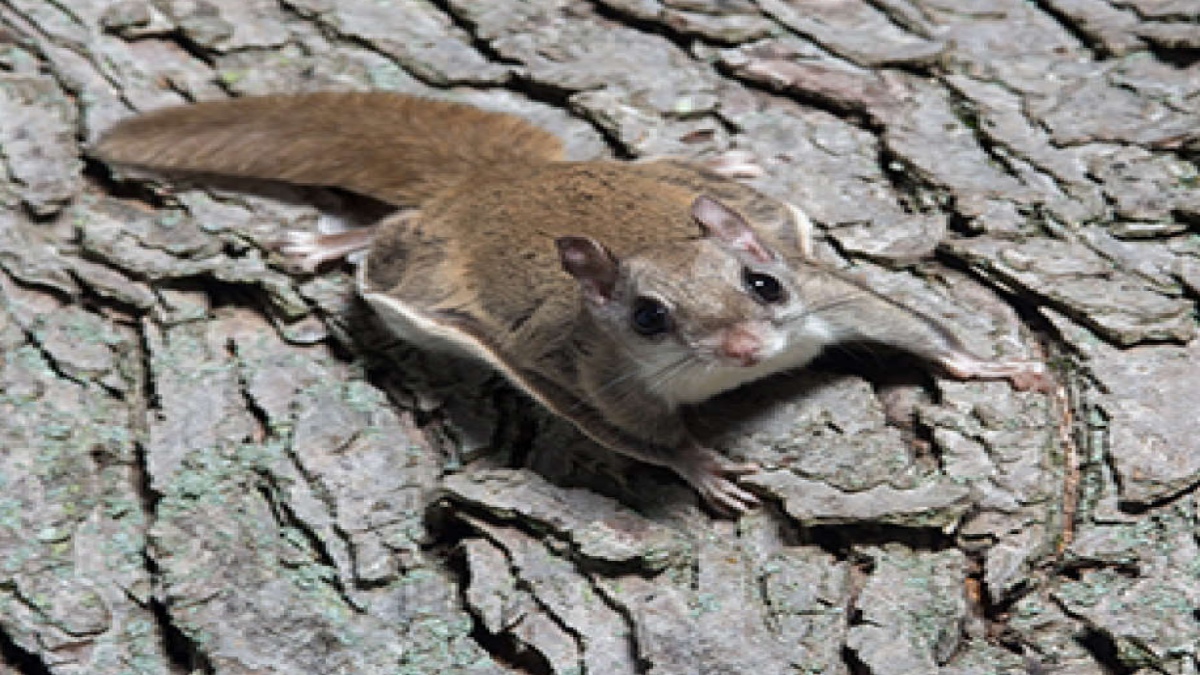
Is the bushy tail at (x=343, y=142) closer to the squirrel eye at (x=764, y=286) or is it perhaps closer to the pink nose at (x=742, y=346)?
the squirrel eye at (x=764, y=286)

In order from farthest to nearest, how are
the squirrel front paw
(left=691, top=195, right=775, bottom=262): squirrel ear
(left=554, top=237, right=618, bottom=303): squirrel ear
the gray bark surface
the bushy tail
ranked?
the bushy tail < (left=691, top=195, right=775, bottom=262): squirrel ear < (left=554, top=237, right=618, bottom=303): squirrel ear < the squirrel front paw < the gray bark surface

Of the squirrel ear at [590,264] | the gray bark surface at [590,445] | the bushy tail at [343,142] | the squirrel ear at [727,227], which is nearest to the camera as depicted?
the gray bark surface at [590,445]

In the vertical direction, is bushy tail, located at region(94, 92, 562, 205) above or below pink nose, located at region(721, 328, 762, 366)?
below

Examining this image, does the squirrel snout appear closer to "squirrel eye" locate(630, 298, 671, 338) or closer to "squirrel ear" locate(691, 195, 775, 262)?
"squirrel eye" locate(630, 298, 671, 338)

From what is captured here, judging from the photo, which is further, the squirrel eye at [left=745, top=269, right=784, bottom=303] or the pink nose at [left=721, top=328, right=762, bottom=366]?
the squirrel eye at [left=745, top=269, right=784, bottom=303]

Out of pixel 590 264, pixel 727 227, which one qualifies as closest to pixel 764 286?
pixel 727 227

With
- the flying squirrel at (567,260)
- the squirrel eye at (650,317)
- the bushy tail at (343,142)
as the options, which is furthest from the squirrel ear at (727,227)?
the bushy tail at (343,142)

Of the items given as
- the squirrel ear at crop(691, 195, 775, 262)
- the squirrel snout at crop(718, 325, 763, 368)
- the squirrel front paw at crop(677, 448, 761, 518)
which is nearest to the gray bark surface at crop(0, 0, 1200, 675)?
the squirrel front paw at crop(677, 448, 761, 518)
